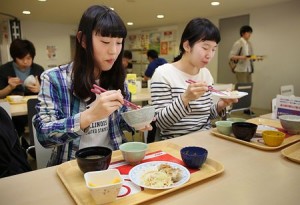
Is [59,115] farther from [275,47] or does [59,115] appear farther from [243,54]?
[275,47]

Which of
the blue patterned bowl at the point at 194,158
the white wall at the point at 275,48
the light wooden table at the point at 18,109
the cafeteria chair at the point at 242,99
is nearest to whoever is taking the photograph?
the blue patterned bowl at the point at 194,158

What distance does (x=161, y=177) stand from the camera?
0.74 metres

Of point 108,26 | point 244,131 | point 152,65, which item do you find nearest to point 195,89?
point 244,131

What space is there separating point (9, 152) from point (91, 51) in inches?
20.8

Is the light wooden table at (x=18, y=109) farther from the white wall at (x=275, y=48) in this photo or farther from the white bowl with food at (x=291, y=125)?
the white wall at (x=275, y=48)

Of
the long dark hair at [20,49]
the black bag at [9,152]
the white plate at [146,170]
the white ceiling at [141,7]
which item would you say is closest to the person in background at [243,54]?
Result: the white ceiling at [141,7]

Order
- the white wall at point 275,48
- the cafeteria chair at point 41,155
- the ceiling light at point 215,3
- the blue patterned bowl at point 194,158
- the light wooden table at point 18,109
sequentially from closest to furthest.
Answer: the blue patterned bowl at point 194,158, the cafeteria chair at point 41,155, the light wooden table at point 18,109, the ceiling light at point 215,3, the white wall at point 275,48

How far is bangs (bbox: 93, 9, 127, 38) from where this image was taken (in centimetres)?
94

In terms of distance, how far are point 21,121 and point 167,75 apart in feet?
6.65

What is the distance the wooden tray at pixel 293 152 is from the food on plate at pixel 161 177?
47cm

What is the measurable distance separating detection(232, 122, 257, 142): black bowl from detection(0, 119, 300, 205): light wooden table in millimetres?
169

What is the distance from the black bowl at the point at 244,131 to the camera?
3.59 feet

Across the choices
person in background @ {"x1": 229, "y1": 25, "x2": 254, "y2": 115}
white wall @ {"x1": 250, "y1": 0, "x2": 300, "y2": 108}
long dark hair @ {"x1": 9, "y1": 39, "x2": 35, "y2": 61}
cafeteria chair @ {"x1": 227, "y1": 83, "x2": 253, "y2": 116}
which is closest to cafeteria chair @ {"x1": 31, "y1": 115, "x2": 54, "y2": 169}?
long dark hair @ {"x1": 9, "y1": 39, "x2": 35, "y2": 61}

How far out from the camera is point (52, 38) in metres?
8.18
